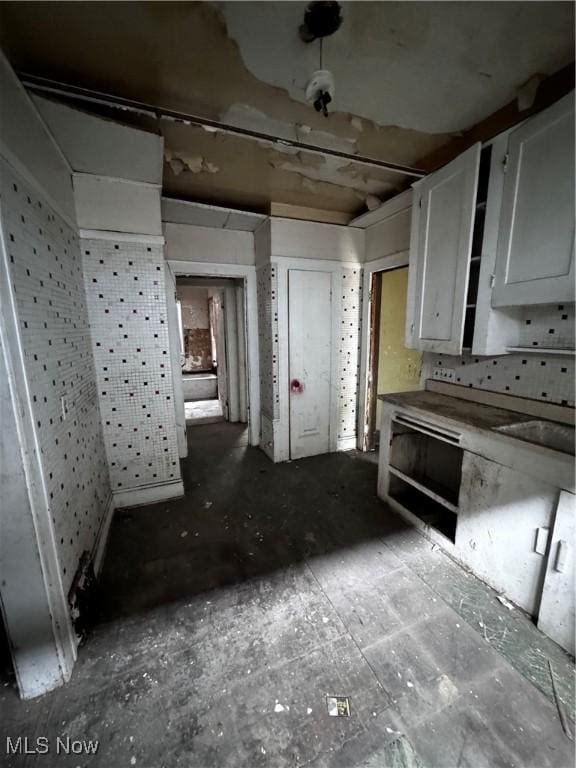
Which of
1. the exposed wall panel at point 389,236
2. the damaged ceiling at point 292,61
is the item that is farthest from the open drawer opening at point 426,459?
the damaged ceiling at point 292,61

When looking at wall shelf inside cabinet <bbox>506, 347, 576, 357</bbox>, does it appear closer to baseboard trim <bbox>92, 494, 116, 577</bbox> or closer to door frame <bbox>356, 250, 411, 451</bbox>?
door frame <bbox>356, 250, 411, 451</bbox>

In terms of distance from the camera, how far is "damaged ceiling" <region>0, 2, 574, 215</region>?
1155mm

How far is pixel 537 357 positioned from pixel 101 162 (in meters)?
2.99

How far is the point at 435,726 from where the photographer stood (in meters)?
1.09

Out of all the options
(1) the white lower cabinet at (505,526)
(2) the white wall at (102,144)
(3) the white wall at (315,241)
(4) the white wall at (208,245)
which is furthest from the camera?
(4) the white wall at (208,245)

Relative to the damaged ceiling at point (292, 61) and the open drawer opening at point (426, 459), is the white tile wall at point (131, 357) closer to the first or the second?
the damaged ceiling at point (292, 61)

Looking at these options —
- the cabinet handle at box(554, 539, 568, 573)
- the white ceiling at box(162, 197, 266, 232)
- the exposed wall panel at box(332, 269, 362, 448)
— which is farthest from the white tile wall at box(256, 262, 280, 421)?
the cabinet handle at box(554, 539, 568, 573)

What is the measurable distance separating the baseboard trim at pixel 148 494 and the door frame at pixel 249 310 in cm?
126

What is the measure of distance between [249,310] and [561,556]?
10.1 feet

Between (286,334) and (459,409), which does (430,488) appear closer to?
(459,409)

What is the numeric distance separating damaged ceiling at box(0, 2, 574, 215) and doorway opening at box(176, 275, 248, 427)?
183 cm

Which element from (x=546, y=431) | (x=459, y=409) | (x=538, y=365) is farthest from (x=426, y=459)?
(x=538, y=365)

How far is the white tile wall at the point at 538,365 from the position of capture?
1.64m

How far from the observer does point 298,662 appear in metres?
1.30
